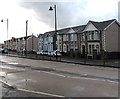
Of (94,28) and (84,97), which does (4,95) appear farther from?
(94,28)

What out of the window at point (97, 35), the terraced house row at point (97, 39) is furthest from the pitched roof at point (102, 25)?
the window at point (97, 35)

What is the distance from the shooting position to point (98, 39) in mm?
48625

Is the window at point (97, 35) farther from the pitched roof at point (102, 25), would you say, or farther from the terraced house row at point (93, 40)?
the pitched roof at point (102, 25)

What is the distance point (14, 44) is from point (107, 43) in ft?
253

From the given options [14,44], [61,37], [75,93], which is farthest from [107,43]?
[14,44]

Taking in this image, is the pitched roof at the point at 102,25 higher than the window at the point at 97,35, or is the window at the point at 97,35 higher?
the pitched roof at the point at 102,25

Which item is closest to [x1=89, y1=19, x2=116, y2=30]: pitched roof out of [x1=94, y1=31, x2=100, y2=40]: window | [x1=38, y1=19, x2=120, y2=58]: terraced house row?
[x1=38, y1=19, x2=120, y2=58]: terraced house row

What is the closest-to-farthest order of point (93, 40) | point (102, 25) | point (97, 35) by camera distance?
point (97, 35)
point (102, 25)
point (93, 40)

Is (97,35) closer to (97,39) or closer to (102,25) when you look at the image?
(97,39)

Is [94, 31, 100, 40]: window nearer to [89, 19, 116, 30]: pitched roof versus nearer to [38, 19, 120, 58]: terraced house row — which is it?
[38, 19, 120, 58]: terraced house row

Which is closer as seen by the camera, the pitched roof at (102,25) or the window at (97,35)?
the pitched roof at (102,25)

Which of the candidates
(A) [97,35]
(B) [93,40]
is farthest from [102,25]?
(B) [93,40]

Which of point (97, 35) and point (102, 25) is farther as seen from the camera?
point (102, 25)

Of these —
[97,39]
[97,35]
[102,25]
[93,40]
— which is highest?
[102,25]
